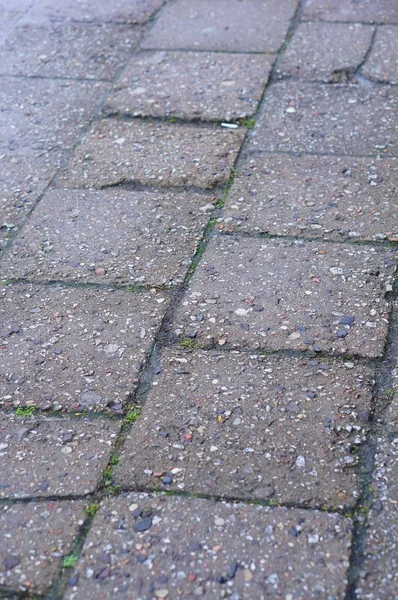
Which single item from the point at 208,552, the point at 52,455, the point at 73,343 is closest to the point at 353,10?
the point at 73,343

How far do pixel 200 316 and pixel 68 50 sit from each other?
2.12 meters

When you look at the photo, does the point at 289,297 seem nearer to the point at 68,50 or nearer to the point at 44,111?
the point at 44,111

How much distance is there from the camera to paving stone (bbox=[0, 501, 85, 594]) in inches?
64.7

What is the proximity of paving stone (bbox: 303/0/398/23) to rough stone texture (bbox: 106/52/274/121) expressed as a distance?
613mm

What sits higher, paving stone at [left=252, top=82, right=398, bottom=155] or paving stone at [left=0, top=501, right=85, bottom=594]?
paving stone at [left=0, top=501, right=85, bottom=594]

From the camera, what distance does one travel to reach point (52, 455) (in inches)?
75.6

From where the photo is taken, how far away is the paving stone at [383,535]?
161 cm

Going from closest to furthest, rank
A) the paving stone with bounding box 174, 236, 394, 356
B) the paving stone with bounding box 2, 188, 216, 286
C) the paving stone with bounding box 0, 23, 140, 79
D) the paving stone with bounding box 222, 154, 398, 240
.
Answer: the paving stone with bounding box 174, 236, 394, 356, the paving stone with bounding box 2, 188, 216, 286, the paving stone with bounding box 222, 154, 398, 240, the paving stone with bounding box 0, 23, 140, 79

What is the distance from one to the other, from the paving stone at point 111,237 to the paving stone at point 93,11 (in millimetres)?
1662

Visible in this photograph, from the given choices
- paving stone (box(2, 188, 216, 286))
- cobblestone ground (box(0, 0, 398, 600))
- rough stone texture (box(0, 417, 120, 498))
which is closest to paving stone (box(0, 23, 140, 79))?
cobblestone ground (box(0, 0, 398, 600))

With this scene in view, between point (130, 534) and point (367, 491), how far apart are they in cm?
54

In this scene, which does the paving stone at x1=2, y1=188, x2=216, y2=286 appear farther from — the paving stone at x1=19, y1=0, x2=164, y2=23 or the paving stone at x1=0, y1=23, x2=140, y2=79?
the paving stone at x1=19, y1=0, x2=164, y2=23

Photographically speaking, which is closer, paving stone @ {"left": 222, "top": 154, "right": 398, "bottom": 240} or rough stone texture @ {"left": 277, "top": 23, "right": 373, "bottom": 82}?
paving stone @ {"left": 222, "top": 154, "right": 398, "bottom": 240}

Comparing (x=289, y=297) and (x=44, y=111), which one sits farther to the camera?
(x=44, y=111)
